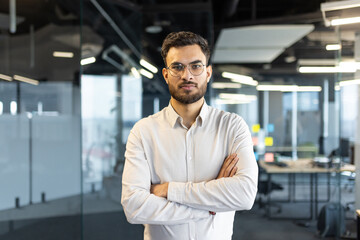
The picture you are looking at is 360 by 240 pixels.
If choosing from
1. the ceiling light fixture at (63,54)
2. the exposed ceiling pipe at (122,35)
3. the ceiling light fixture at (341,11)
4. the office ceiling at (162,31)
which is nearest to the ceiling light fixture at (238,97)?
the office ceiling at (162,31)

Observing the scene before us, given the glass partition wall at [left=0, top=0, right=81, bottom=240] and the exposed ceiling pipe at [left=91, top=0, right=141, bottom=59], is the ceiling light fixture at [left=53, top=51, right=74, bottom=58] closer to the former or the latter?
the glass partition wall at [left=0, top=0, right=81, bottom=240]

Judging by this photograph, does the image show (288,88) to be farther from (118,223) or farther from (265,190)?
(118,223)

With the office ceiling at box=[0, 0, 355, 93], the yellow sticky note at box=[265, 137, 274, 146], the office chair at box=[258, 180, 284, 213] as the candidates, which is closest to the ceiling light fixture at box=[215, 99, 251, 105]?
the office ceiling at box=[0, 0, 355, 93]

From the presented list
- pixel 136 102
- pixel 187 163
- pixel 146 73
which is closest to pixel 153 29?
pixel 146 73

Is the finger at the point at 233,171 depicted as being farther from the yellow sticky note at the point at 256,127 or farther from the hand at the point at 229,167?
the yellow sticky note at the point at 256,127

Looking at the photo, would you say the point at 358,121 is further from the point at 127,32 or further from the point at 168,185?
the point at 168,185

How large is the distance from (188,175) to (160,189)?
15 cm

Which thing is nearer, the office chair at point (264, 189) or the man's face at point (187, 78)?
the man's face at point (187, 78)

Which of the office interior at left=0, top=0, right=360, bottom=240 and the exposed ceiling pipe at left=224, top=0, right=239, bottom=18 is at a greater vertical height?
the exposed ceiling pipe at left=224, top=0, right=239, bottom=18

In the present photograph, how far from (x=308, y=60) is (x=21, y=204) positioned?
4289 millimetres

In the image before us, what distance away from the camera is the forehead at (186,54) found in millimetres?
1558

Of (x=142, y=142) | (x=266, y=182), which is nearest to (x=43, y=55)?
(x=142, y=142)

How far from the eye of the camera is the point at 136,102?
478cm

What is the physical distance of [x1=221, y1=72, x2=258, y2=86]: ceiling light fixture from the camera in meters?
5.48
